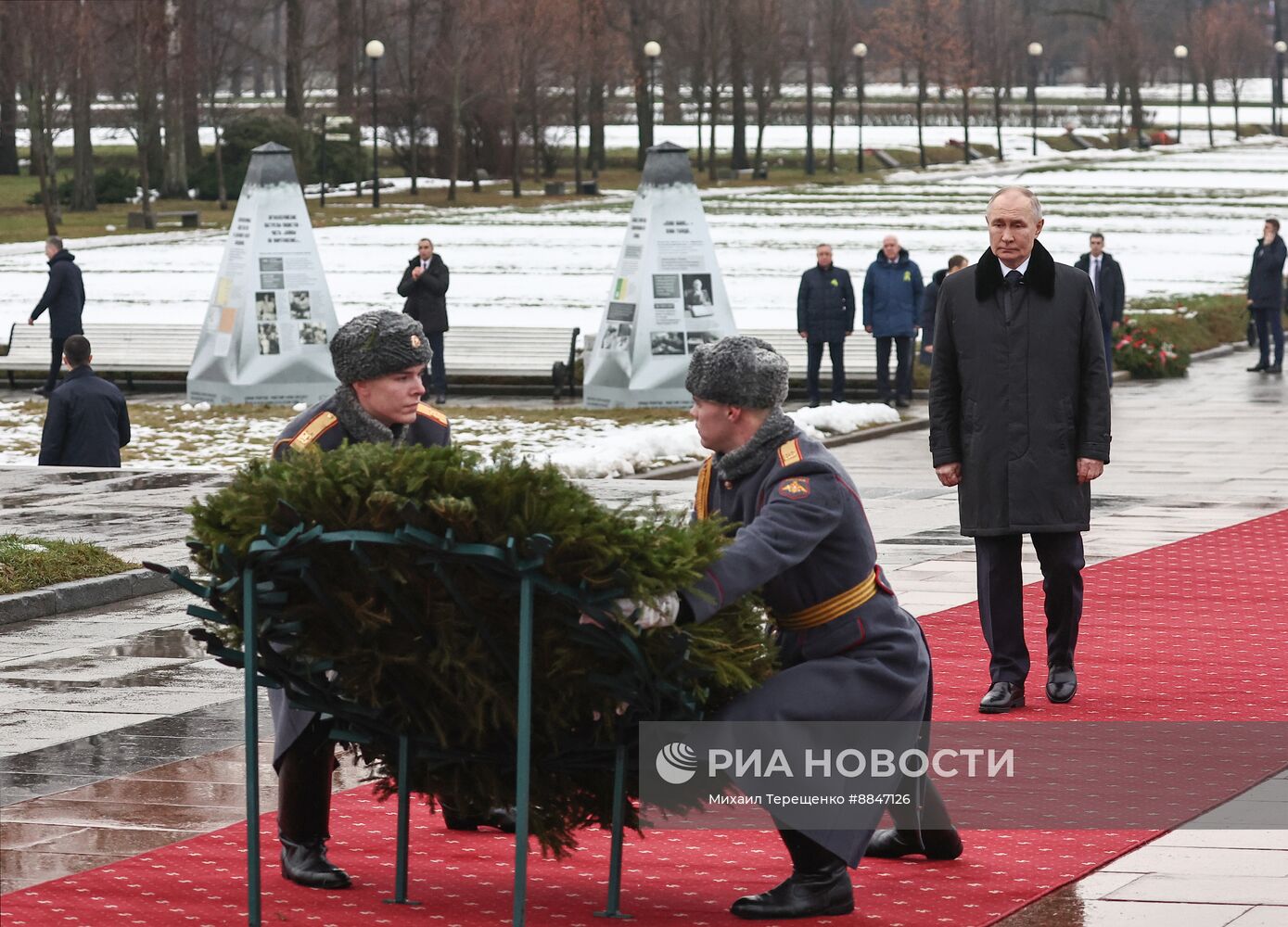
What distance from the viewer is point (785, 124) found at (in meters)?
91.6

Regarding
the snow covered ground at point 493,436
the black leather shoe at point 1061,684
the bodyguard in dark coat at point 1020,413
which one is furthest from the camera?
the snow covered ground at point 493,436

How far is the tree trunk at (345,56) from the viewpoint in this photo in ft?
206

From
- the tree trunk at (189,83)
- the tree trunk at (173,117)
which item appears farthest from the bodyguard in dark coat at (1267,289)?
Result: the tree trunk at (189,83)

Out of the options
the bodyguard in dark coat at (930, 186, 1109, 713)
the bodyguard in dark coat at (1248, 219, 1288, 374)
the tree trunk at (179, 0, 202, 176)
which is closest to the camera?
the bodyguard in dark coat at (930, 186, 1109, 713)

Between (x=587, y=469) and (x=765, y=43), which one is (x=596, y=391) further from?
(x=765, y=43)

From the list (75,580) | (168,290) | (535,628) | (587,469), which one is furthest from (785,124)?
(535,628)

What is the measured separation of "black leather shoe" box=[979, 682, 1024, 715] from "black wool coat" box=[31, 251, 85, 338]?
17232 millimetres

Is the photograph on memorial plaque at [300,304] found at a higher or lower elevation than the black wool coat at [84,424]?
higher

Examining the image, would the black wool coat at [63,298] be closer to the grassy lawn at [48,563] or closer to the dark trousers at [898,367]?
the dark trousers at [898,367]

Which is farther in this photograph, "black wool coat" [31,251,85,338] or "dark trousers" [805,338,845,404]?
"black wool coat" [31,251,85,338]

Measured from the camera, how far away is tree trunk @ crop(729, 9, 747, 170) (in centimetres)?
6812

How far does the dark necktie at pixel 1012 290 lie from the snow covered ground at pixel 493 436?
8355 millimetres

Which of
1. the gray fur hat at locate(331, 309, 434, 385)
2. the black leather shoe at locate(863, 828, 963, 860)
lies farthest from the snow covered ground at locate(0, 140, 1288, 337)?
the black leather shoe at locate(863, 828, 963, 860)

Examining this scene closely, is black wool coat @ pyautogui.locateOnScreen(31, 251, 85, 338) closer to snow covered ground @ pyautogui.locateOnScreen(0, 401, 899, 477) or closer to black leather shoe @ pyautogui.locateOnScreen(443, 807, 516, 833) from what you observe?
snow covered ground @ pyautogui.locateOnScreen(0, 401, 899, 477)
